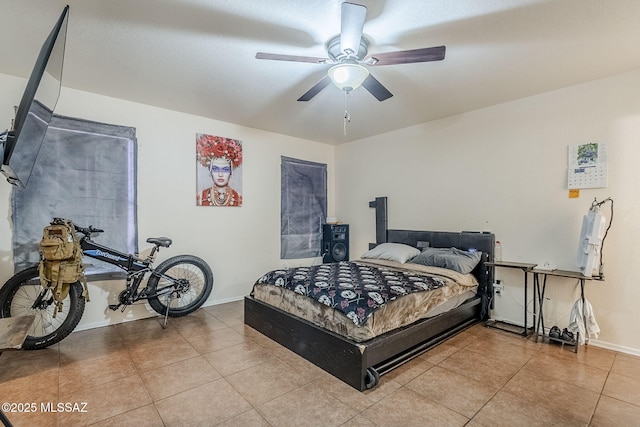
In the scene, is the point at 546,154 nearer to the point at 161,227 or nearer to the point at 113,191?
the point at 161,227

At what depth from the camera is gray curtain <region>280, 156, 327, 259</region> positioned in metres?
5.12

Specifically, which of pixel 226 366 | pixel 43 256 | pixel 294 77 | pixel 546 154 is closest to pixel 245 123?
pixel 294 77

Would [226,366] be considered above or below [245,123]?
below

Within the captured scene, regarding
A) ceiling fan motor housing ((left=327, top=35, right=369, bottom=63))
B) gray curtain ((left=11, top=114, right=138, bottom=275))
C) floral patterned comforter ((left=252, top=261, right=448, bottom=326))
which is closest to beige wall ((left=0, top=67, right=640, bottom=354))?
gray curtain ((left=11, top=114, right=138, bottom=275))

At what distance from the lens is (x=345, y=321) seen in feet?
7.76

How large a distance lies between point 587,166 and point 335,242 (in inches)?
137

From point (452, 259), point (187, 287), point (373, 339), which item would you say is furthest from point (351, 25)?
point (187, 287)

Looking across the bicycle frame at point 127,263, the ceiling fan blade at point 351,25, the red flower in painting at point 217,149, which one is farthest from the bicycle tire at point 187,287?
the ceiling fan blade at point 351,25

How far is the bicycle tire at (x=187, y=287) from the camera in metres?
3.57

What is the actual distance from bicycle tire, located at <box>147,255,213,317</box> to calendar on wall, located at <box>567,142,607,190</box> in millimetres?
4431

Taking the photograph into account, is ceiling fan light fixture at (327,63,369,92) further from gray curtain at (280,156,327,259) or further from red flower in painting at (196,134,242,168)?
gray curtain at (280,156,327,259)

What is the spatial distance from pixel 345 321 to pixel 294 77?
2337 mm

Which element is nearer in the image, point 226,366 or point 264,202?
point 226,366

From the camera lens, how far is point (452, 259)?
3.49 metres
